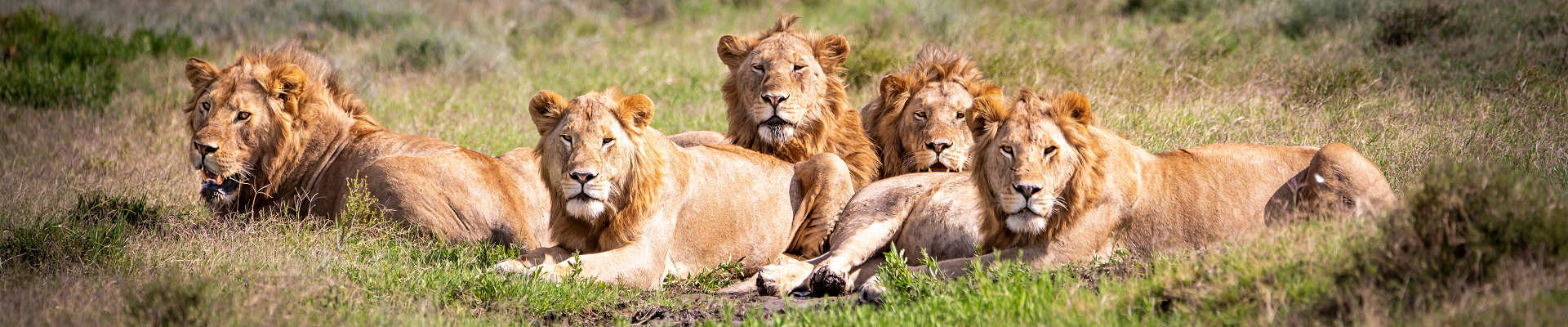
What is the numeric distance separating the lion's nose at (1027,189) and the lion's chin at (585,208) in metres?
1.93

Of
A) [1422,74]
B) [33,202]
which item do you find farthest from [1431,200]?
[33,202]

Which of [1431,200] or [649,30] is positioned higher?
[1431,200]

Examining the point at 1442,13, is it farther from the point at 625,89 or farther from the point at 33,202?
the point at 33,202

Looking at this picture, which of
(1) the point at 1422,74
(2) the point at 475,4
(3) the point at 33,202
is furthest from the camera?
(2) the point at 475,4

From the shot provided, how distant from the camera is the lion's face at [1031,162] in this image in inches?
231

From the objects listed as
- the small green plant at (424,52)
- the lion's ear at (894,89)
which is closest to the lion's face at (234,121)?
the lion's ear at (894,89)

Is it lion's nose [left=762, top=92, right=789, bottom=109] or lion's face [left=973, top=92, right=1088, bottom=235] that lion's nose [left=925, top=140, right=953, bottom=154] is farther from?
lion's face [left=973, top=92, right=1088, bottom=235]

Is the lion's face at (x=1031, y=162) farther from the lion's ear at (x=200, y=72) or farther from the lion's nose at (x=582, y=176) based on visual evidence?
the lion's ear at (x=200, y=72)

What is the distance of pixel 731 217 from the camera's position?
7.36m

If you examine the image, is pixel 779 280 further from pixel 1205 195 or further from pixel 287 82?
pixel 287 82

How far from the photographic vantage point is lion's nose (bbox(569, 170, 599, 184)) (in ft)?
20.7

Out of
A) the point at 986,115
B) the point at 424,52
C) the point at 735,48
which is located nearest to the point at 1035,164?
the point at 986,115

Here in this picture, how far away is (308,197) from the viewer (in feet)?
25.4

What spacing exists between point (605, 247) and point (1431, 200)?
12.0ft
